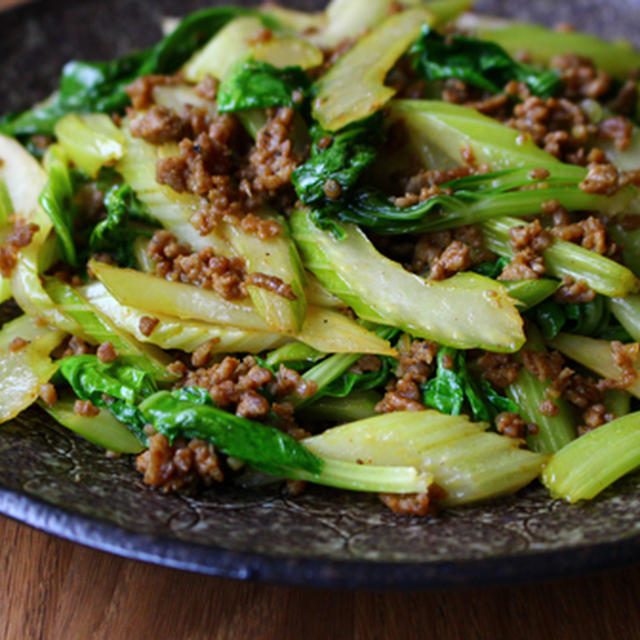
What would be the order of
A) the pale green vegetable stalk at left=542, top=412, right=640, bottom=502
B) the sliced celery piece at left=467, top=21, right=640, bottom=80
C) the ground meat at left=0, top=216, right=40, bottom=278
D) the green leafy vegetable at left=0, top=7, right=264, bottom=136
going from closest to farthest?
the pale green vegetable stalk at left=542, top=412, right=640, bottom=502 → the ground meat at left=0, top=216, right=40, bottom=278 → the sliced celery piece at left=467, top=21, right=640, bottom=80 → the green leafy vegetable at left=0, top=7, right=264, bottom=136

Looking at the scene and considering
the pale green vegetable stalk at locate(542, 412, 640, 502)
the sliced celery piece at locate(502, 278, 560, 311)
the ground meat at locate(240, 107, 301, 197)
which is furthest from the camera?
the ground meat at locate(240, 107, 301, 197)

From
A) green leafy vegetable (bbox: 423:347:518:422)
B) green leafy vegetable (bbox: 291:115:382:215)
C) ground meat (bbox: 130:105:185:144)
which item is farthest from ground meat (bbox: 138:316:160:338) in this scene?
green leafy vegetable (bbox: 423:347:518:422)

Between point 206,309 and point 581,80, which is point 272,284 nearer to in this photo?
point 206,309

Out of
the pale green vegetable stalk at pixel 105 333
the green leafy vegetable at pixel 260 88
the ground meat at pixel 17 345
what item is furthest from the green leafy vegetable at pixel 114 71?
the ground meat at pixel 17 345

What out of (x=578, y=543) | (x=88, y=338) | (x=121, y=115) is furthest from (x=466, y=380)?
(x=121, y=115)

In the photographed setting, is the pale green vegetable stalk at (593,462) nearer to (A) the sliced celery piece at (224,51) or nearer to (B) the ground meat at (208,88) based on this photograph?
(B) the ground meat at (208,88)

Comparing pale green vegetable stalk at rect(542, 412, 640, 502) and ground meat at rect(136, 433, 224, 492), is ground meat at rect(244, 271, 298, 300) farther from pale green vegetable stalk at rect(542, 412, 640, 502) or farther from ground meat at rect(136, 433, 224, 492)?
pale green vegetable stalk at rect(542, 412, 640, 502)

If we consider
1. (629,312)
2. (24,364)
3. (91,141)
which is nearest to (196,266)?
(24,364)
